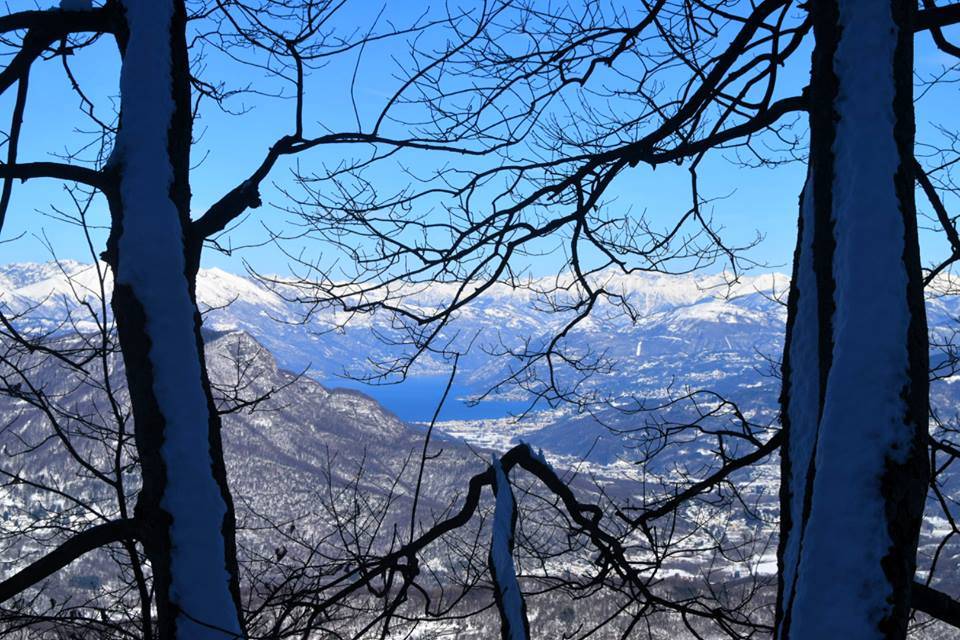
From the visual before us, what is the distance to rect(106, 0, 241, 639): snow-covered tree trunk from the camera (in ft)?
7.76

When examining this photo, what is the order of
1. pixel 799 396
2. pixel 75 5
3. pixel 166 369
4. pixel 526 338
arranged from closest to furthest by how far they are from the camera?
pixel 799 396 < pixel 166 369 < pixel 75 5 < pixel 526 338

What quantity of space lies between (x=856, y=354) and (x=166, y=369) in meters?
1.98

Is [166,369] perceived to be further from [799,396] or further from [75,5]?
[799,396]

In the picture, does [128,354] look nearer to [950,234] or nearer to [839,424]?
[839,424]

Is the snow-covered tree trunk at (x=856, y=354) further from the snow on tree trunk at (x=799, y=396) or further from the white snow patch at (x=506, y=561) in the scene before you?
the white snow patch at (x=506, y=561)

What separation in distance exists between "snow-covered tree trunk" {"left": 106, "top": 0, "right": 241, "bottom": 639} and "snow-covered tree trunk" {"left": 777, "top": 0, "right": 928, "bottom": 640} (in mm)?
1682

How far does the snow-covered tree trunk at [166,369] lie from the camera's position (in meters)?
2.37

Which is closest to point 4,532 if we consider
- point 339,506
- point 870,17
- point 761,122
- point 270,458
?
point 339,506

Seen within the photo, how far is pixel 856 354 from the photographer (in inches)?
62.6

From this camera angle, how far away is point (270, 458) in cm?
10588

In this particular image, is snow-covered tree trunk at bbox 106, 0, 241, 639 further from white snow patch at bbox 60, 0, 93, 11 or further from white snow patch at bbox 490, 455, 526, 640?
white snow patch at bbox 490, 455, 526, 640

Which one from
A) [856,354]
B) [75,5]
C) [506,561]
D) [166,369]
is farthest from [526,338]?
[856,354]

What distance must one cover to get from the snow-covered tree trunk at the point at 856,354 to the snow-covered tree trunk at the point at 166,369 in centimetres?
168

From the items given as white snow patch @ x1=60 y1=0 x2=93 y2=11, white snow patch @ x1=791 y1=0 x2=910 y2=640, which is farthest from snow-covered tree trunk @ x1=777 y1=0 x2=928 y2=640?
white snow patch @ x1=60 y1=0 x2=93 y2=11
